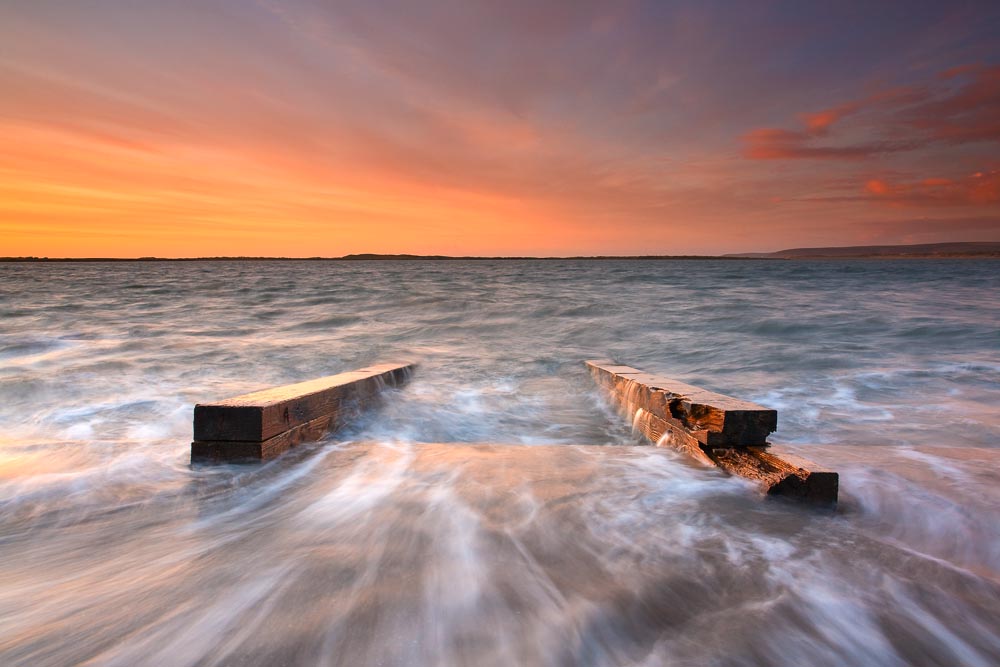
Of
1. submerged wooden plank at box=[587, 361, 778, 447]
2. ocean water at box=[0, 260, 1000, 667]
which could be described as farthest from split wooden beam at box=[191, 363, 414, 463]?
submerged wooden plank at box=[587, 361, 778, 447]

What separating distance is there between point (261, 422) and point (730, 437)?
268cm

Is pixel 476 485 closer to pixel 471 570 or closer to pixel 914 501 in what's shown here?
pixel 471 570

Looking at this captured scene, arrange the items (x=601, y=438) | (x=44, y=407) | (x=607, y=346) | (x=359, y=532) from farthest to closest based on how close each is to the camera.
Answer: (x=607, y=346) → (x=44, y=407) → (x=601, y=438) → (x=359, y=532)

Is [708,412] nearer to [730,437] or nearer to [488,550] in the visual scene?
[730,437]

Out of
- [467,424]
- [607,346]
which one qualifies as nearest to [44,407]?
[467,424]

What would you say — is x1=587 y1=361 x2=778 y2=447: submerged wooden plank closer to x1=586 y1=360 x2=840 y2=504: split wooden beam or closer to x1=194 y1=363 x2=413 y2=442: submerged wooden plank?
x1=586 y1=360 x2=840 y2=504: split wooden beam

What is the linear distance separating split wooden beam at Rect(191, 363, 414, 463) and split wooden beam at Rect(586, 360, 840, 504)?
2464 millimetres

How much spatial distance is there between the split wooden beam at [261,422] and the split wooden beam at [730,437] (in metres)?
2.46

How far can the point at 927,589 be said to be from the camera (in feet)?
6.80

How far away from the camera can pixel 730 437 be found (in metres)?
3.13

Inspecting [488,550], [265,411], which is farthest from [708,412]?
[265,411]

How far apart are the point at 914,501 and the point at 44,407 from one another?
803cm

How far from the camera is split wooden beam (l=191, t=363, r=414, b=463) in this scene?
3.06 meters

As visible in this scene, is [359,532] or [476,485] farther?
[476,485]
